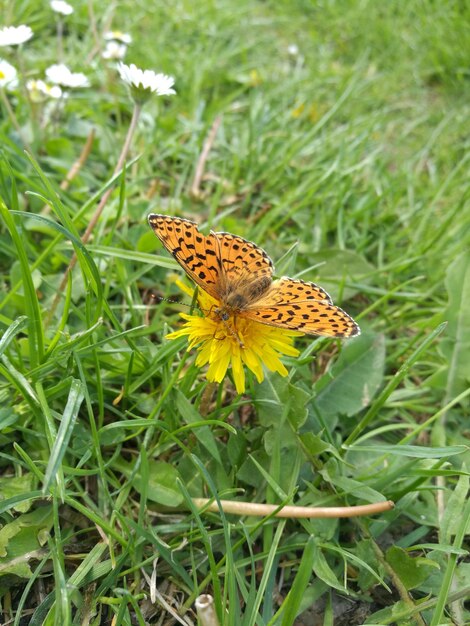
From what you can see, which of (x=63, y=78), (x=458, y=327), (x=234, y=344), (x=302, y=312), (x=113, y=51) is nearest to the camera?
(x=302, y=312)

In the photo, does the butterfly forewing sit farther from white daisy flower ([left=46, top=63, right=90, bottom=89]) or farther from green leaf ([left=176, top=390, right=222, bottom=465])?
white daisy flower ([left=46, top=63, right=90, bottom=89])

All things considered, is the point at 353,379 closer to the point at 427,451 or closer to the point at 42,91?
the point at 427,451

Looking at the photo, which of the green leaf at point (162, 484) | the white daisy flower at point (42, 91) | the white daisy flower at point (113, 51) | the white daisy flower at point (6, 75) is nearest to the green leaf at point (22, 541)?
the green leaf at point (162, 484)

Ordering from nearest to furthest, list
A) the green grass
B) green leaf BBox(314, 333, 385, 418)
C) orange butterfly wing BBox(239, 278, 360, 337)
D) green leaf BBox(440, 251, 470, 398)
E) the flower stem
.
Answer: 1. the flower stem
2. orange butterfly wing BBox(239, 278, 360, 337)
3. the green grass
4. green leaf BBox(314, 333, 385, 418)
5. green leaf BBox(440, 251, 470, 398)

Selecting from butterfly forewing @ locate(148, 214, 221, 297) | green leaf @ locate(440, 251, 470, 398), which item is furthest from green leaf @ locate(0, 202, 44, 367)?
green leaf @ locate(440, 251, 470, 398)

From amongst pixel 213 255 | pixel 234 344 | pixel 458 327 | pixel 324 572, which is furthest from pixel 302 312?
pixel 458 327
